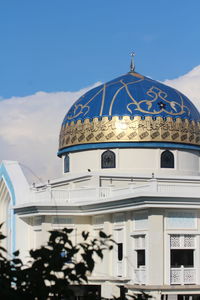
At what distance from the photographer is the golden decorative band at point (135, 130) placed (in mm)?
29078

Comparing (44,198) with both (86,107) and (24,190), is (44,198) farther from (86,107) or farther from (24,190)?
(86,107)

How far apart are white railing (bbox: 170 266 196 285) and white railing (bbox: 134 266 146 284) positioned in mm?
925

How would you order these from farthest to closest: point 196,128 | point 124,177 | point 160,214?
1. point 196,128
2. point 124,177
3. point 160,214

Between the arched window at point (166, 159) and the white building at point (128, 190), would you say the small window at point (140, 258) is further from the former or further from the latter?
the arched window at point (166, 159)

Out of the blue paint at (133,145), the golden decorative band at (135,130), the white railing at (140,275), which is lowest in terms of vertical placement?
the white railing at (140,275)

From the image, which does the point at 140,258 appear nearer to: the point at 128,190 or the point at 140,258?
the point at 140,258

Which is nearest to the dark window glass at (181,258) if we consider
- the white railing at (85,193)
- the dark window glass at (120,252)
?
the white railing at (85,193)

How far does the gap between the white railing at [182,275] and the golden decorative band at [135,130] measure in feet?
25.9

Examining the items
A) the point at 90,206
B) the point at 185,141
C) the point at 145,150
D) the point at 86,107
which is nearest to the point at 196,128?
the point at 185,141

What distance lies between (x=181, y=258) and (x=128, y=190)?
3199mm

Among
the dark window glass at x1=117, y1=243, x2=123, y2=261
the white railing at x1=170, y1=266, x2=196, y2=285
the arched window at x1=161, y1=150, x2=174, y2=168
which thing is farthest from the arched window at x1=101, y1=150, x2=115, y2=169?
the white railing at x1=170, y1=266, x2=196, y2=285

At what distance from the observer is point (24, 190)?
29641 millimetres

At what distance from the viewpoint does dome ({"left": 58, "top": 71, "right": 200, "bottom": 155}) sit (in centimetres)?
2914

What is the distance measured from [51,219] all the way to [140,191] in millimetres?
4946
